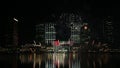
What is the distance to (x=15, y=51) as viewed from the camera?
69.6m

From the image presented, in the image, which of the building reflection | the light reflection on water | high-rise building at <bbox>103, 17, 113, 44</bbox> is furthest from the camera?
high-rise building at <bbox>103, 17, 113, 44</bbox>

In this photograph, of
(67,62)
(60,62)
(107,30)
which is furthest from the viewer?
(107,30)

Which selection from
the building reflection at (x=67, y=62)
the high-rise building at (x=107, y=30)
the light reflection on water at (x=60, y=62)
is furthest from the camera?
the high-rise building at (x=107, y=30)

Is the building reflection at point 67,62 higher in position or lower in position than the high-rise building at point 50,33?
lower

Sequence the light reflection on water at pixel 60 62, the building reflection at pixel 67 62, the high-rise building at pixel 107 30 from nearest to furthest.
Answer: the light reflection on water at pixel 60 62, the building reflection at pixel 67 62, the high-rise building at pixel 107 30

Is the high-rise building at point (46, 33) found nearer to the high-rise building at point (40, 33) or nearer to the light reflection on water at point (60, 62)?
the high-rise building at point (40, 33)

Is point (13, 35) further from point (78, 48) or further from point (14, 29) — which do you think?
point (78, 48)

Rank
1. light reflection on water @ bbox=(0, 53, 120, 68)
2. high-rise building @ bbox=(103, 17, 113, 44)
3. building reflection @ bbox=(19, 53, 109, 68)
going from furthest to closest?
1. high-rise building @ bbox=(103, 17, 113, 44)
2. building reflection @ bbox=(19, 53, 109, 68)
3. light reflection on water @ bbox=(0, 53, 120, 68)

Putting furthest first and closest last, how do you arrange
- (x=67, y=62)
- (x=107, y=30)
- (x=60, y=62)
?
(x=107, y=30) → (x=67, y=62) → (x=60, y=62)

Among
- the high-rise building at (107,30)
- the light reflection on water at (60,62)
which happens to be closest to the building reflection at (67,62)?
the light reflection on water at (60,62)

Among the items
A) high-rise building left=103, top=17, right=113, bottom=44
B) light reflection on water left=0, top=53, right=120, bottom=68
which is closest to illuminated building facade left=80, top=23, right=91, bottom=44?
high-rise building left=103, top=17, right=113, bottom=44

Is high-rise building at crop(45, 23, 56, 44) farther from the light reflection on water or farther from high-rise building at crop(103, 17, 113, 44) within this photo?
the light reflection on water

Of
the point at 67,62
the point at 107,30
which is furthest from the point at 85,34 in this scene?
the point at 67,62

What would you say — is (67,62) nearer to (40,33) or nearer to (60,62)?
(60,62)
